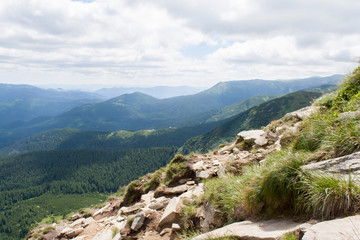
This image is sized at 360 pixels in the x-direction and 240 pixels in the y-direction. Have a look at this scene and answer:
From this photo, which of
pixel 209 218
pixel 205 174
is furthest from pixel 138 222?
pixel 205 174

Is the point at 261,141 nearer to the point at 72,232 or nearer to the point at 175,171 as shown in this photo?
the point at 175,171

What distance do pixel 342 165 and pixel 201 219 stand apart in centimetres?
429

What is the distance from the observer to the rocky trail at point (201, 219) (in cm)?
401

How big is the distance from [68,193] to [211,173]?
221770mm

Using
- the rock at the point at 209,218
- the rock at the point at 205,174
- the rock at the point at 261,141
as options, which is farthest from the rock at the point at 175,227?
the rock at the point at 261,141

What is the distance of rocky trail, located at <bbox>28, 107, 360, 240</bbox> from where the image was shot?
4012 mm

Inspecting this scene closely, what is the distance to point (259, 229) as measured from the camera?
477cm

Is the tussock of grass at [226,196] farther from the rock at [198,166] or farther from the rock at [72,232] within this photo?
the rock at [72,232]

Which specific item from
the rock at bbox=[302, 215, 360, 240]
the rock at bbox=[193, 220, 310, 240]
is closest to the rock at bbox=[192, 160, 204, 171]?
the rock at bbox=[193, 220, 310, 240]

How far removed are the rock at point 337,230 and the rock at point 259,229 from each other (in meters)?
0.47

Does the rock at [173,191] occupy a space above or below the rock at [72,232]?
above

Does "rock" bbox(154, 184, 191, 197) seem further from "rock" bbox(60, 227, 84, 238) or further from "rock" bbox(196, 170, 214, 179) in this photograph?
"rock" bbox(60, 227, 84, 238)

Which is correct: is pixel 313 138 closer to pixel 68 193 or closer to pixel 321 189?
pixel 321 189

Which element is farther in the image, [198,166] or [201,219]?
[198,166]
